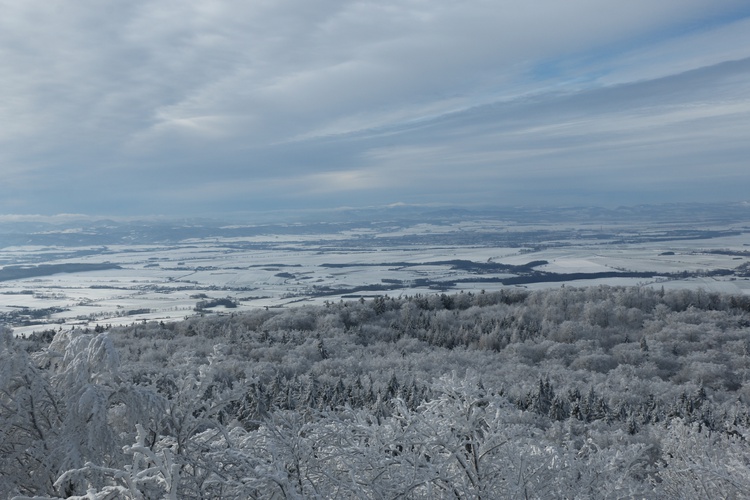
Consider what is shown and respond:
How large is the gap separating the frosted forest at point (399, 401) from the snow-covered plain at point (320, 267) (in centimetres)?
703

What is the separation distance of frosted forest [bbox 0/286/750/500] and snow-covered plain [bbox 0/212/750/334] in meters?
7.03

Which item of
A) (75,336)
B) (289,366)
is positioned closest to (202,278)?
(289,366)

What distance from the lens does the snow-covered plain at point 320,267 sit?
45772mm

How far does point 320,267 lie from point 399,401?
65851mm

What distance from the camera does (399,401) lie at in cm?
789

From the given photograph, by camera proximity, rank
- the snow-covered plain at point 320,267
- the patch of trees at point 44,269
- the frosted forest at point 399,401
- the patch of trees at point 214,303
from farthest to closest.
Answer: the patch of trees at point 44,269, the snow-covered plain at point 320,267, the patch of trees at point 214,303, the frosted forest at point 399,401

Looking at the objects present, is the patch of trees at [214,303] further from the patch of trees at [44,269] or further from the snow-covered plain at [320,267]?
the patch of trees at [44,269]

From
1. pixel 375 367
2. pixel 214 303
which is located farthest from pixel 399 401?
pixel 214 303

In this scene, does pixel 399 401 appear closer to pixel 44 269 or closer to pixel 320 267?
pixel 44 269

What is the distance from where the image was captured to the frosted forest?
6.61 m

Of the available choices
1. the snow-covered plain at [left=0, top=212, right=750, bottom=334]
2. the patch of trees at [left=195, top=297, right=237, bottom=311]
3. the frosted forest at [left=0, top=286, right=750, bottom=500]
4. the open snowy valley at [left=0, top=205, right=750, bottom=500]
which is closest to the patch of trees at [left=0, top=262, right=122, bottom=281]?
the open snowy valley at [left=0, top=205, right=750, bottom=500]

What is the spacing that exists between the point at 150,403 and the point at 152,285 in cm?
5322

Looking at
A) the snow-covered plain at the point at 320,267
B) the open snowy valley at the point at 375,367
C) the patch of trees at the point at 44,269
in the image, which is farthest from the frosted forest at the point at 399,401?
the patch of trees at the point at 44,269

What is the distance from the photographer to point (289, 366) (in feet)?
99.3
